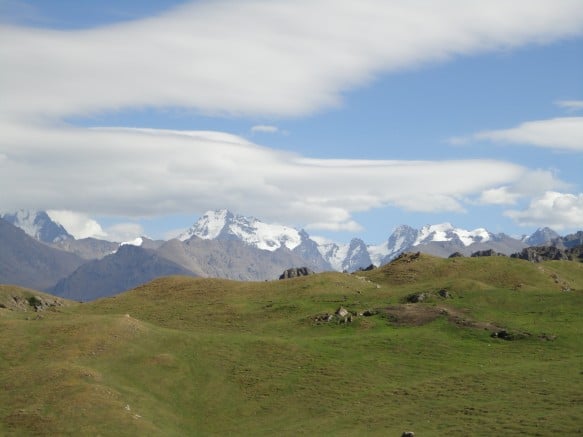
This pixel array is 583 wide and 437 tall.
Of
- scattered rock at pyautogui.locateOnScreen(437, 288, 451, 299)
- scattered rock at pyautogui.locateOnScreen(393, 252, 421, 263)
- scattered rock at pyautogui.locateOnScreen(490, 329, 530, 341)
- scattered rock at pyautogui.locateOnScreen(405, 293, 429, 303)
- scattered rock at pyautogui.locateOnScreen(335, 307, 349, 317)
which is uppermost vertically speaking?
scattered rock at pyautogui.locateOnScreen(393, 252, 421, 263)

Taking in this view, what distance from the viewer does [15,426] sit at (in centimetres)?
7681

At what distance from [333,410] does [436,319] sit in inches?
1476

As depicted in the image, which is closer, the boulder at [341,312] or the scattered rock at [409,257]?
the boulder at [341,312]

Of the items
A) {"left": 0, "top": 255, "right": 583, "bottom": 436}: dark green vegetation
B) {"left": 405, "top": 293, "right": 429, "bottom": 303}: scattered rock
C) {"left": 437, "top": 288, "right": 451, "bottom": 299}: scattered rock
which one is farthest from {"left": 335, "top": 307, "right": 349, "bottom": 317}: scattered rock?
{"left": 437, "top": 288, "right": 451, "bottom": 299}: scattered rock

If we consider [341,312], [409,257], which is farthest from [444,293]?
[409,257]

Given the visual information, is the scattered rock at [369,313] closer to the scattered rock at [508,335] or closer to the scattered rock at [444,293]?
the scattered rock at [444,293]

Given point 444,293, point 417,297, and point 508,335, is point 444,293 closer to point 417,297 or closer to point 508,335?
point 417,297

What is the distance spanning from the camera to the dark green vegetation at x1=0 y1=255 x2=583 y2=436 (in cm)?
7700

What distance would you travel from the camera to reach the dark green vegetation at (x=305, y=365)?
77.0 meters

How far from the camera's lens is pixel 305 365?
96750 millimetres

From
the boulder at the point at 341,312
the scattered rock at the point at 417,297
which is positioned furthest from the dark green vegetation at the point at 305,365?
the boulder at the point at 341,312

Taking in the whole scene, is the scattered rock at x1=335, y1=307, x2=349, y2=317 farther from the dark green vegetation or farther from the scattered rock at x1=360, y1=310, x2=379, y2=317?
the scattered rock at x1=360, y1=310, x2=379, y2=317

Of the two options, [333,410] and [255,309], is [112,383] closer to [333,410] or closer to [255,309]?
[333,410]

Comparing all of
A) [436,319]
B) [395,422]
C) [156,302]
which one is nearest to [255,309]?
[156,302]
